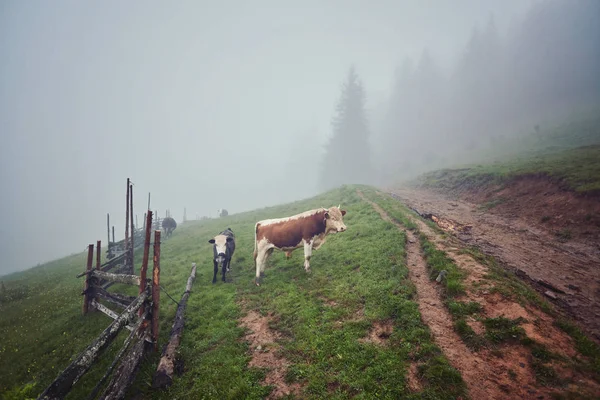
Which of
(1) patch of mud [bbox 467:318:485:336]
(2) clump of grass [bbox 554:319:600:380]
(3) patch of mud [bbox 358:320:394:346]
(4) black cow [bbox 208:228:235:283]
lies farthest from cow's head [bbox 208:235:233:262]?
(2) clump of grass [bbox 554:319:600:380]

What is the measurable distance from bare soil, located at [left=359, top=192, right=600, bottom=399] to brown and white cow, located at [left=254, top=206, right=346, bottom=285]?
476cm

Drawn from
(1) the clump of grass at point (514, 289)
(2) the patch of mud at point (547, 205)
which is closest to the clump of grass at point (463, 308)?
(1) the clump of grass at point (514, 289)

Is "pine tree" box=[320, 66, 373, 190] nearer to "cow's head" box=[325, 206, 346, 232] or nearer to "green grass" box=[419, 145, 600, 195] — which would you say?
"green grass" box=[419, 145, 600, 195]

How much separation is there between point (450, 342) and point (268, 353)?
15.0ft

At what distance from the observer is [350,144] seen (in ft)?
175

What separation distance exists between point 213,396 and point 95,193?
191 metres

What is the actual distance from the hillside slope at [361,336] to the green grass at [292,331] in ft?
0.12

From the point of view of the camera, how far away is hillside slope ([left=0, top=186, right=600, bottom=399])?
501 cm

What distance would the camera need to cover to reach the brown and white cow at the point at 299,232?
11516mm

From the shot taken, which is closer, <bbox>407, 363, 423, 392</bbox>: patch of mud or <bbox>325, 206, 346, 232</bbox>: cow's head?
<bbox>407, 363, 423, 392</bbox>: patch of mud

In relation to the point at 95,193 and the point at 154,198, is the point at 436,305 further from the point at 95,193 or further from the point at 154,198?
the point at 95,193

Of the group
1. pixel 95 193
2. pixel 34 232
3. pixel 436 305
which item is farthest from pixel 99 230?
pixel 436 305

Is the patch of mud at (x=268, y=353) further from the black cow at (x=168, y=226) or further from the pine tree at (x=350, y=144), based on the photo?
the pine tree at (x=350, y=144)

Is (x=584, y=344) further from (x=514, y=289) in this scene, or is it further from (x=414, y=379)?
(x=414, y=379)
